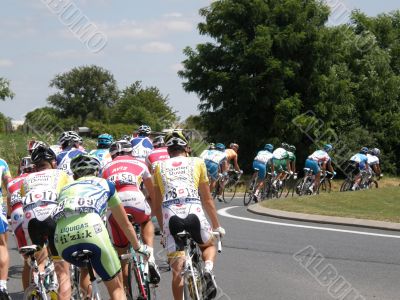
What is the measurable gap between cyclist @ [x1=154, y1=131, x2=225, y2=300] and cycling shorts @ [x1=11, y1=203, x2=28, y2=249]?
5.34 ft

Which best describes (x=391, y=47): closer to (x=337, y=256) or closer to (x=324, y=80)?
(x=324, y=80)

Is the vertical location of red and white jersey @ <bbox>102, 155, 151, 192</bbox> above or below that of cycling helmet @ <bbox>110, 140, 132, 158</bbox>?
below

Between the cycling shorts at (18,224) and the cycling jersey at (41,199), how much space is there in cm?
57

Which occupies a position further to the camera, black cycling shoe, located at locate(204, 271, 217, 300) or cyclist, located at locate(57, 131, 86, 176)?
cyclist, located at locate(57, 131, 86, 176)

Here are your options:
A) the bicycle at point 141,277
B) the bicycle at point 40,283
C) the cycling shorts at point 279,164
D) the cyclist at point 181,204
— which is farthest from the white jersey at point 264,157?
the bicycle at point 40,283

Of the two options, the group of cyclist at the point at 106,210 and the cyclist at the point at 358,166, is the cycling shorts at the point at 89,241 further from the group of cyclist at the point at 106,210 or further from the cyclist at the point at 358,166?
the cyclist at the point at 358,166

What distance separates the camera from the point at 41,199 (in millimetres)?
7285

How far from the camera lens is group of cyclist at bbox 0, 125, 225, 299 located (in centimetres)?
580

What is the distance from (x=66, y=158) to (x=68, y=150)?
0.23m

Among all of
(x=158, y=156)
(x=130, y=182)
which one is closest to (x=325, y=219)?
(x=158, y=156)

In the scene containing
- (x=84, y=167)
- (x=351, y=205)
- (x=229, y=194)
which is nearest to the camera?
(x=84, y=167)

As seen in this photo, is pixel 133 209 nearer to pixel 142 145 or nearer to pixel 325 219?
pixel 142 145

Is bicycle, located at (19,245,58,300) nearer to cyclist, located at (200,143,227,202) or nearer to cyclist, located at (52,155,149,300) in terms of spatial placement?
cyclist, located at (52,155,149,300)

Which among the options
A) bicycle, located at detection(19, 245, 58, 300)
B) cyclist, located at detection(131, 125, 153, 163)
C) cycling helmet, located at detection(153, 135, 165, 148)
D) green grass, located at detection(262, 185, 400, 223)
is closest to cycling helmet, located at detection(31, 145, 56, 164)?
bicycle, located at detection(19, 245, 58, 300)
